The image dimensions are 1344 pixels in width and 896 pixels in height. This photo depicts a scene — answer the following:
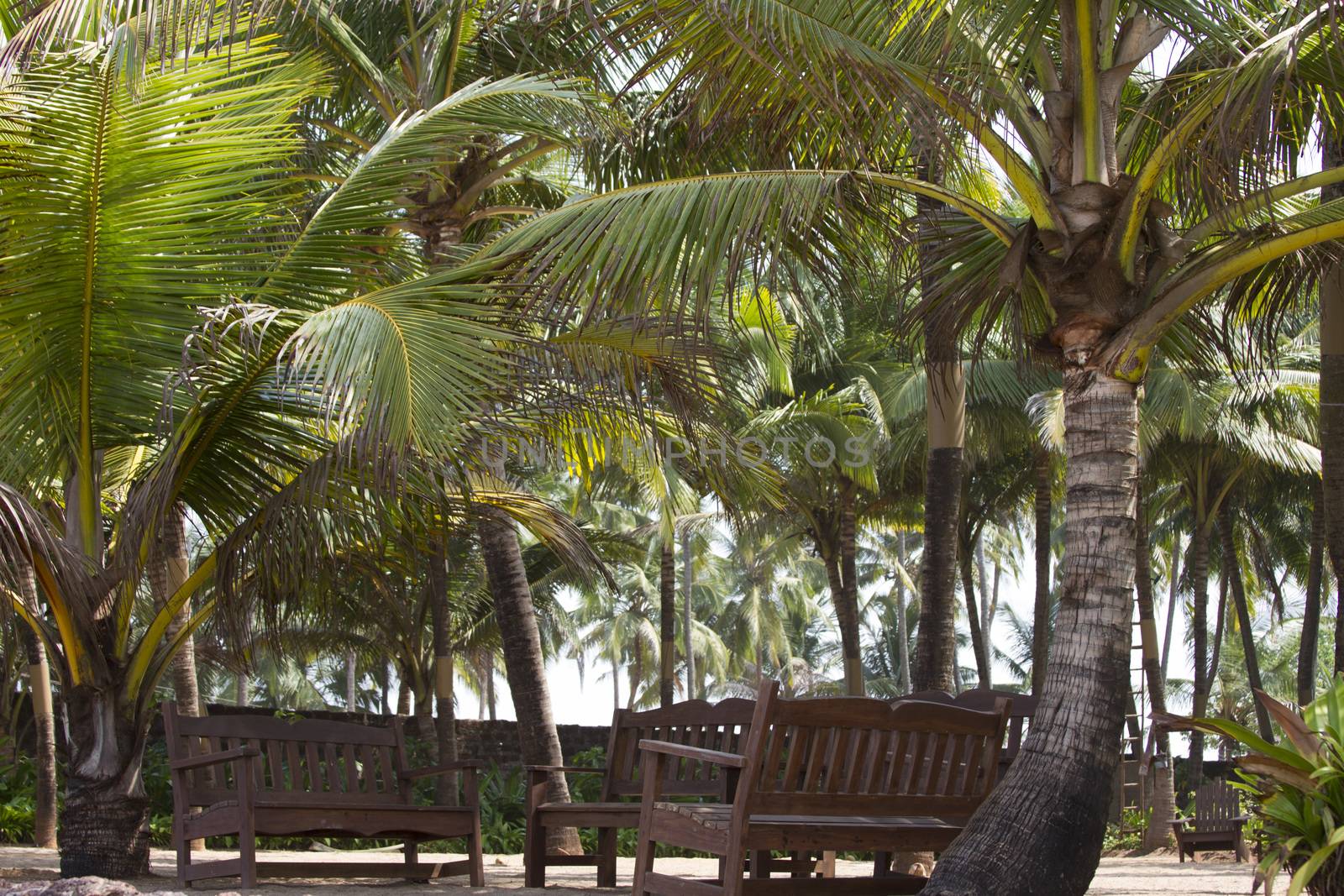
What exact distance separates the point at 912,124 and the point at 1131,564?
2.05m

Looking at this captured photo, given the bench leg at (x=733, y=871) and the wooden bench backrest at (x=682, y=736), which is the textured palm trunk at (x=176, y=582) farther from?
the bench leg at (x=733, y=871)

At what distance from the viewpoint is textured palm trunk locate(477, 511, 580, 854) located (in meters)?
9.23

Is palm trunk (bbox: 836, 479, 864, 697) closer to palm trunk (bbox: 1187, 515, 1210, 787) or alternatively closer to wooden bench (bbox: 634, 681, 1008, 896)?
palm trunk (bbox: 1187, 515, 1210, 787)

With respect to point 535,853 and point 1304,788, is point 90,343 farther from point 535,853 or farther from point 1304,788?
point 1304,788

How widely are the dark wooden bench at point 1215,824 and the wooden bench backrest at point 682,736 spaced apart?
7185 mm

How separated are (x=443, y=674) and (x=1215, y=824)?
8.31m

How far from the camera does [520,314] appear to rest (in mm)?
6047

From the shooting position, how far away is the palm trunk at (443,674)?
14029 mm

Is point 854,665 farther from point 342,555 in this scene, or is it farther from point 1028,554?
point 1028,554

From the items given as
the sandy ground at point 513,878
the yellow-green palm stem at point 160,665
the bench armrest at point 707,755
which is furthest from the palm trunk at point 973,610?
the bench armrest at point 707,755

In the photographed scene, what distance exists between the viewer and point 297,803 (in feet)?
19.6

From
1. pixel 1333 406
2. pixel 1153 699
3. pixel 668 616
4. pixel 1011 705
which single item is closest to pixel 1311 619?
pixel 1153 699

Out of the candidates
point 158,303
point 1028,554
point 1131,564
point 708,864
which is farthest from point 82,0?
point 1028,554

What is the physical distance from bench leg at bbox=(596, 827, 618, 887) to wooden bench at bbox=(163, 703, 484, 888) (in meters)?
0.62
